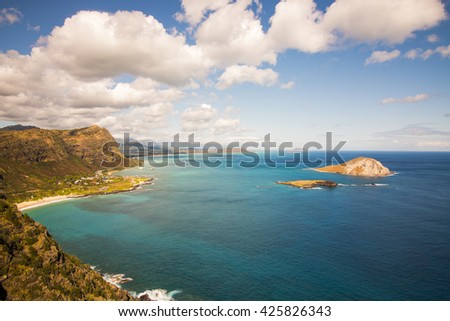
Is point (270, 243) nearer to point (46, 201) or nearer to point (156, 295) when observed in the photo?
point (156, 295)

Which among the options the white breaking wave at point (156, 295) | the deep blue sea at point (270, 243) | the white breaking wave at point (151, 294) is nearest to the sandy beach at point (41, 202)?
the deep blue sea at point (270, 243)

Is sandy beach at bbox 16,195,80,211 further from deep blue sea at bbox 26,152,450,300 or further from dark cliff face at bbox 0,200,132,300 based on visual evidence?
dark cliff face at bbox 0,200,132,300

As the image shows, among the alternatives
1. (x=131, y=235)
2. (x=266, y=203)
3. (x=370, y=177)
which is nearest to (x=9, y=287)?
(x=131, y=235)

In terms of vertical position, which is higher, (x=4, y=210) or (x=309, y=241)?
(x=4, y=210)

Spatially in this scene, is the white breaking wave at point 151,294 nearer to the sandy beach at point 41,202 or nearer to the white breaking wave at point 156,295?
the white breaking wave at point 156,295
